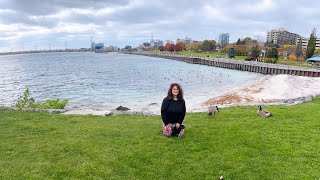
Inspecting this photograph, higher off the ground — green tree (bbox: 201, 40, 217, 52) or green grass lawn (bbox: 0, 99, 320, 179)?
green tree (bbox: 201, 40, 217, 52)

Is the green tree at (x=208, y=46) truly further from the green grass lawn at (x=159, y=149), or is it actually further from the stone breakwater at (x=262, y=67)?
the green grass lawn at (x=159, y=149)

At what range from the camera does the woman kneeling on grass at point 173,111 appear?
10.9 meters

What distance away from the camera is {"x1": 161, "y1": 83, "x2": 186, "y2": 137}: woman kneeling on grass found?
10.9 meters

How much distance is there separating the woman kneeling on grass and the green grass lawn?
350mm

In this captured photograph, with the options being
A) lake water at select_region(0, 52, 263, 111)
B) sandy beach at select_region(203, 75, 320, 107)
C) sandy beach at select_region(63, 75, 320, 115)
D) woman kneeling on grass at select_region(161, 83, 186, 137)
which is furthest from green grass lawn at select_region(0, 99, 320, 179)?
lake water at select_region(0, 52, 263, 111)

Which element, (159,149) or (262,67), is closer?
(159,149)

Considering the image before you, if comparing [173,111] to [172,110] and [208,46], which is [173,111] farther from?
[208,46]

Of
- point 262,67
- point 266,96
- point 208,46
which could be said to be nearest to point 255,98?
point 266,96

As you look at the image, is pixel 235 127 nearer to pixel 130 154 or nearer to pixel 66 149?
pixel 130 154

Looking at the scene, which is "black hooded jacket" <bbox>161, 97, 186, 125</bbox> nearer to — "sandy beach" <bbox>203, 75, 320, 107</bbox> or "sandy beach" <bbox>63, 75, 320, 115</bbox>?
"sandy beach" <bbox>63, 75, 320, 115</bbox>

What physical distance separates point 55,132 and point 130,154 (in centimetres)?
416

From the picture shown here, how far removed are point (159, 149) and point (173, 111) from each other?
5.79 ft

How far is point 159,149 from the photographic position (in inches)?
381

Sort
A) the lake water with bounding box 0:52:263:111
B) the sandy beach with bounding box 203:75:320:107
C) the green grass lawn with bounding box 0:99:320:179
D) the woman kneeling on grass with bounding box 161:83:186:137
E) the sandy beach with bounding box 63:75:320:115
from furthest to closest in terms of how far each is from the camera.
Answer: the lake water with bounding box 0:52:263:111 → the sandy beach with bounding box 203:75:320:107 → the sandy beach with bounding box 63:75:320:115 → the woman kneeling on grass with bounding box 161:83:186:137 → the green grass lawn with bounding box 0:99:320:179
